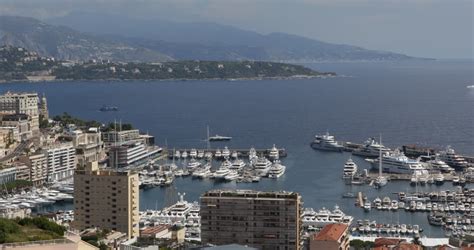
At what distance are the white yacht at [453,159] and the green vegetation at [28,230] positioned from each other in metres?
12.7

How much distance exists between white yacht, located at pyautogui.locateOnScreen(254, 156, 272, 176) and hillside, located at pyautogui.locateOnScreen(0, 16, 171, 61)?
6846 centimetres

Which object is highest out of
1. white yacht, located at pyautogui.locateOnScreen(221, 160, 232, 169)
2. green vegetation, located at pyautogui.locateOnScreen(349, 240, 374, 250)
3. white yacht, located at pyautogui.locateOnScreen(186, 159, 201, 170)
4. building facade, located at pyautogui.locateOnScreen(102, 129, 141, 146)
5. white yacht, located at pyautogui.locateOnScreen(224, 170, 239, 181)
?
building facade, located at pyautogui.locateOnScreen(102, 129, 141, 146)

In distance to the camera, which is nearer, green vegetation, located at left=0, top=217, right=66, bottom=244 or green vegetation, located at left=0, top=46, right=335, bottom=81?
green vegetation, located at left=0, top=217, right=66, bottom=244

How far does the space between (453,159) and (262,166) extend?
13.6 ft

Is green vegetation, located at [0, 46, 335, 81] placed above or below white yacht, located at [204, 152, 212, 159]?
above

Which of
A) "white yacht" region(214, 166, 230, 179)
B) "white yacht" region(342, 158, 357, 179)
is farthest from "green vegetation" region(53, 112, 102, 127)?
"white yacht" region(342, 158, 357, 179)

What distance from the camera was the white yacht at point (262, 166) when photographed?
18969 mm

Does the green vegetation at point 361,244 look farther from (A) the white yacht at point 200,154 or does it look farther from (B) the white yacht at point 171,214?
(A) the white yacht at point 200,154

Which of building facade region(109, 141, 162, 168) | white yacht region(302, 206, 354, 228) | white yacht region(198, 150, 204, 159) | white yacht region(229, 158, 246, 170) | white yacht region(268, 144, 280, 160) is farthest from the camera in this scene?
white yacht region(198, 150, 204, 159)

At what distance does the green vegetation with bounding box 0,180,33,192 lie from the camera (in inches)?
646

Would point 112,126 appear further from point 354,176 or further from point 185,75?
point 185,75

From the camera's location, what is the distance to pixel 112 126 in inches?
947

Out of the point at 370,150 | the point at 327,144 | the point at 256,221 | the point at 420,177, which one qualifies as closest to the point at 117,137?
the point at 327,144

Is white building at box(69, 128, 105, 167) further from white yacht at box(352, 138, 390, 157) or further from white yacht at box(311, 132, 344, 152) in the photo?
white yacht at box(352, 138, 390, 157)
